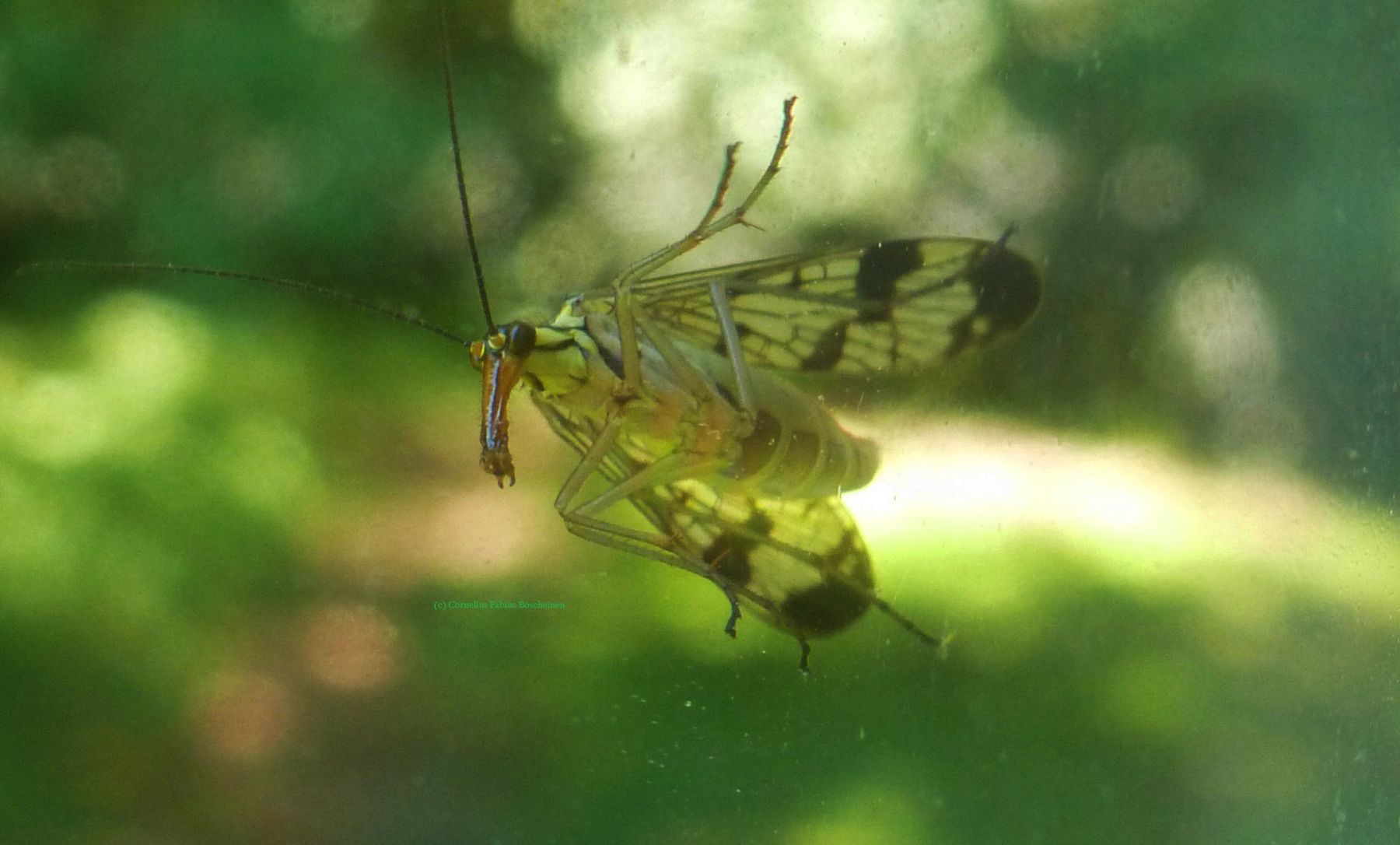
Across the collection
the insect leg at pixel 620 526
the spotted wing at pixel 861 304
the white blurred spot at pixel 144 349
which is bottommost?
the white blurred spot at pixel 144 349

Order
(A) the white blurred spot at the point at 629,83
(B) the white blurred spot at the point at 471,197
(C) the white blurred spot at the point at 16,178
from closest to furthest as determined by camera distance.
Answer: (A) the white blurred spot at the point at 629,83 < (B) the white blurred spot at the point at 471,197 < (C) the white blurred spot at the point at 16,178

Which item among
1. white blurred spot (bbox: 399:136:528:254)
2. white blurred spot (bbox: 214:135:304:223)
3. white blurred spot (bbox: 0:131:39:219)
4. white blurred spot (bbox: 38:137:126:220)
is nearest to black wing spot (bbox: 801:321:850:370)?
white blurred spot (bbox: 399:136:528:254)

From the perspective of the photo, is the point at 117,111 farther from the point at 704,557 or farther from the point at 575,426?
the point at 704,557

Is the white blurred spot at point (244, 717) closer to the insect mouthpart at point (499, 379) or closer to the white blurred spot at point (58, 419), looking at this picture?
the white blurred spot at point (58, 419)

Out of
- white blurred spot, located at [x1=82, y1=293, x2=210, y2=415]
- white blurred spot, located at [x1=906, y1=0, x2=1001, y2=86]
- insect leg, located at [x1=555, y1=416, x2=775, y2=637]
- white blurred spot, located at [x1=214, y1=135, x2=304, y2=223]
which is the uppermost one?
white blurred spot, located at [x1=906, y1=0, x2=1001, y2=86]

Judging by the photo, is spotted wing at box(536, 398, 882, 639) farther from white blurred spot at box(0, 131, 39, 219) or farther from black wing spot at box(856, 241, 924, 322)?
white blurred spot at box(0, 131, 39, 219)

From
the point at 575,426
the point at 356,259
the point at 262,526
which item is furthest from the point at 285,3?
the point at 575,426

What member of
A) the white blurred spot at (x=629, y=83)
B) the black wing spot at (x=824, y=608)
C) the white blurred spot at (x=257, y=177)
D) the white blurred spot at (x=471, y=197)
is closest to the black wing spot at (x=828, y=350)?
the black wing spot at (x=824, y=608)
